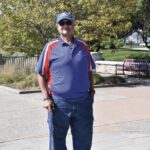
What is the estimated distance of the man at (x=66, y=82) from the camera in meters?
4.96

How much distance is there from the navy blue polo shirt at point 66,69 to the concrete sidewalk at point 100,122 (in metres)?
2.39

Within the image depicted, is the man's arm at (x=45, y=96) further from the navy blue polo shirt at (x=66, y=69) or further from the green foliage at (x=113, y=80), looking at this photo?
the green foliage at (x=113, y=80)

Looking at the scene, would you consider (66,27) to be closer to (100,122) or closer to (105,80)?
(100,122)

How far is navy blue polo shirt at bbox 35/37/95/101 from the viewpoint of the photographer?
4.95 m

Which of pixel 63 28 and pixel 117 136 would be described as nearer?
pixel 63 28

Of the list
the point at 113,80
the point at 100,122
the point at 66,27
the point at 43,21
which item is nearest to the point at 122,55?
the point at 113,80

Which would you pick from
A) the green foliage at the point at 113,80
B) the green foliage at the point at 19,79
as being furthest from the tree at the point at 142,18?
the green foliage at the point at 19,79

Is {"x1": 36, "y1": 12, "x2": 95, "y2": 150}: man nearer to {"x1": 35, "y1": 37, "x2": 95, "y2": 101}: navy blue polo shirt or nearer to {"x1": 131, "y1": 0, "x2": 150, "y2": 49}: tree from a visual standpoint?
{"x1": 35, "y1": 37, "x2": 95, "y2": 101}: navy blue polo shirt

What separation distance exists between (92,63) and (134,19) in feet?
56.6

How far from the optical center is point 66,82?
4953 mm

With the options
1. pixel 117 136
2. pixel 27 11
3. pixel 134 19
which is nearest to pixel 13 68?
pixel 27 11

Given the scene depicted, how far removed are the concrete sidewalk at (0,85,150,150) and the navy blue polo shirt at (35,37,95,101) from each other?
2.39 meters

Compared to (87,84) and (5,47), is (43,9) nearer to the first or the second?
(5,47)

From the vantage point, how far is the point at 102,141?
7.67m
